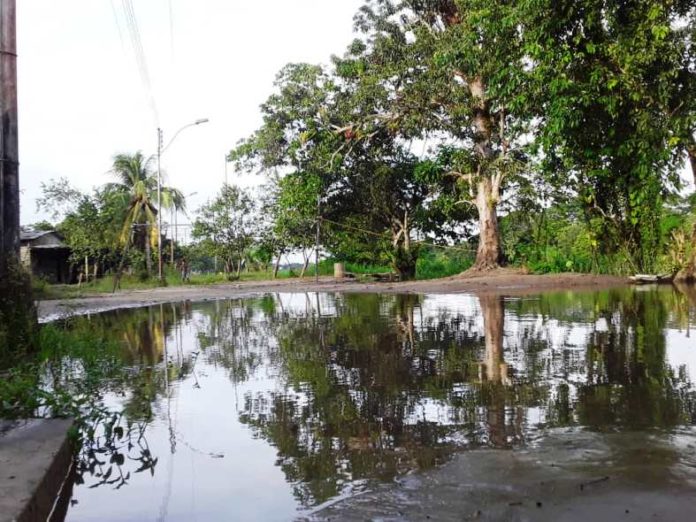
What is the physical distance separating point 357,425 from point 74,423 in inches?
75.4

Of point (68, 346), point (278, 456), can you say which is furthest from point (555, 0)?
point (278, 456)

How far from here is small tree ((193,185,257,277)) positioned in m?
42.1

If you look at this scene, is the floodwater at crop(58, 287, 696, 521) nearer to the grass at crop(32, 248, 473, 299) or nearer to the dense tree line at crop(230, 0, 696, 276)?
the dense tree line at crop(230, 0, 696, 276)


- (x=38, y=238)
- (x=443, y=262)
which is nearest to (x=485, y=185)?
(x=443, y=262)

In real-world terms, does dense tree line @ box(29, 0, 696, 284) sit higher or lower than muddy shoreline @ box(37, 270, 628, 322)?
higher

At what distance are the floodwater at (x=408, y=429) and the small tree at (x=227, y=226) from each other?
3279 centimetres

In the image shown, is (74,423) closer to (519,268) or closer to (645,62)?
(645,62)

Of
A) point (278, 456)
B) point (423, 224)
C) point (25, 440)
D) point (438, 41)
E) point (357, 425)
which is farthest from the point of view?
point (423, 224)

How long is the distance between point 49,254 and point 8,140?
120 ft

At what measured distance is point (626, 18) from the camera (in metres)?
13.1

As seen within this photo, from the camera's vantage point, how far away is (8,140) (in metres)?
7.36

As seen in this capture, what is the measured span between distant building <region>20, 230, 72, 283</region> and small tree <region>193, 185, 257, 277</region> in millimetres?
8022

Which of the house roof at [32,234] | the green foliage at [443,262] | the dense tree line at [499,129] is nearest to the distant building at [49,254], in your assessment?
A: the house roof at [32,234]

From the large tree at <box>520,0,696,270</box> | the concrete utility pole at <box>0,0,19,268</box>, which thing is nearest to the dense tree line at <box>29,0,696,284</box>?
the large tree at <box>520,0,696,270</box>
